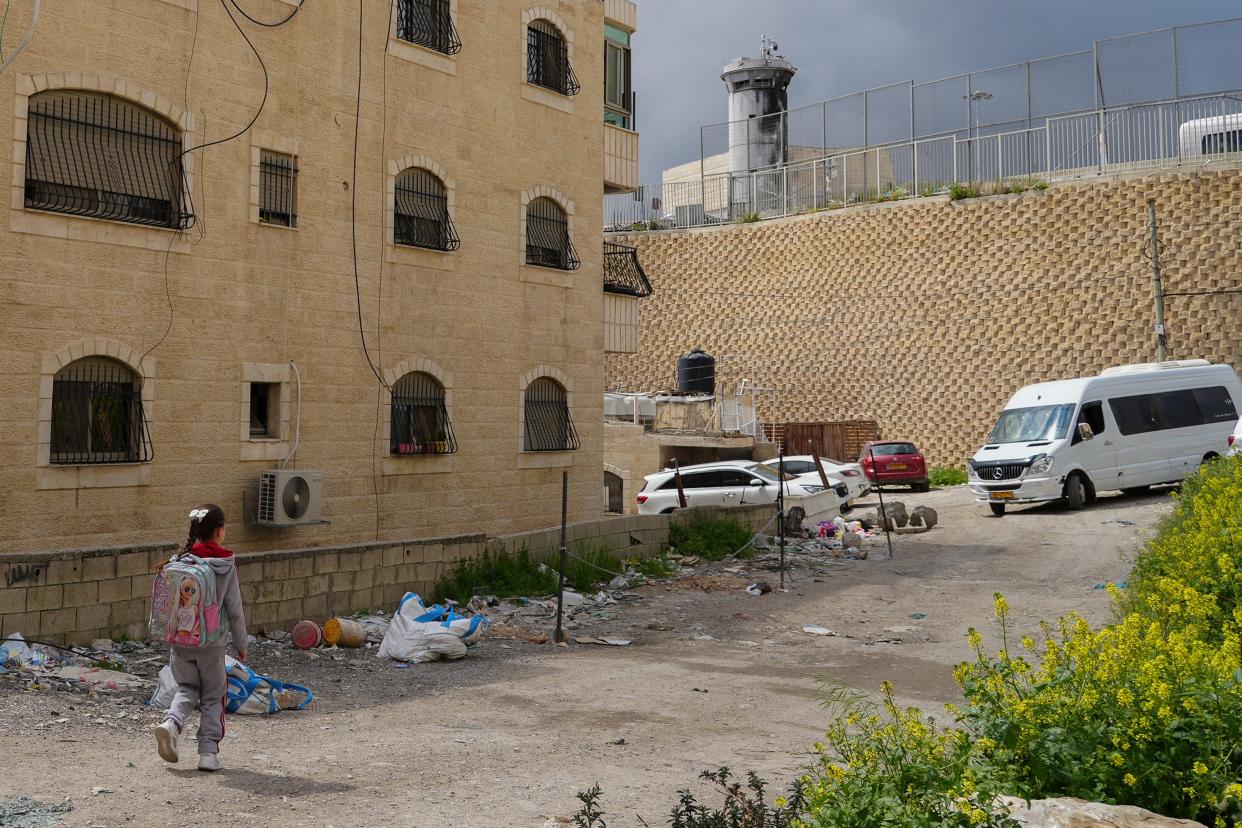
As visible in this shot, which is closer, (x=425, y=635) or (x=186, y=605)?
(x=186, y=605)

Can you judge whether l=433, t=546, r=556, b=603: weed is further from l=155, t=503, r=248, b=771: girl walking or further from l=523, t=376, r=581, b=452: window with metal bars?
l=155, t=503, r=248, b=771: girl walking

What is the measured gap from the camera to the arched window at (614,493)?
104 feet

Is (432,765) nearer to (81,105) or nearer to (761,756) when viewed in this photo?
(761,756)

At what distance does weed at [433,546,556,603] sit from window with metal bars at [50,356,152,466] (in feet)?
12.9

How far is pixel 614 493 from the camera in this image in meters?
32.7

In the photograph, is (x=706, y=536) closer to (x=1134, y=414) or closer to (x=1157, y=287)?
(x=1134, y=414)

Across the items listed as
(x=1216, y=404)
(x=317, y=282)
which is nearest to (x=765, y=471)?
(x=1216, y=404)

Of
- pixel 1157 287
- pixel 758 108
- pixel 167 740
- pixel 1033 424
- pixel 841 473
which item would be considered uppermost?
pixel 758 108

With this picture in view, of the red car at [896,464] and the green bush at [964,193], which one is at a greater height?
the green bush at [964,193]

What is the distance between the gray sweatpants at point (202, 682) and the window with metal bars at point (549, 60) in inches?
538

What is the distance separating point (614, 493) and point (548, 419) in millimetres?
13752

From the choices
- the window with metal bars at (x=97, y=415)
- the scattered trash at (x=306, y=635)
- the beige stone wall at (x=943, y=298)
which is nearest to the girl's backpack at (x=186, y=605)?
the scattered trash at (x=306, y=635)

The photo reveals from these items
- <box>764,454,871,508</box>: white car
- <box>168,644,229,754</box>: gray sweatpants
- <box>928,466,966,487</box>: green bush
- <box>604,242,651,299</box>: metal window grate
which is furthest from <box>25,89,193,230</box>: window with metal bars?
<box>928,466,966,487</box>: green bush

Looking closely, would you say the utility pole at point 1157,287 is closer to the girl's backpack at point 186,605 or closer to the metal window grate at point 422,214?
the metal window grate at point 422,214
